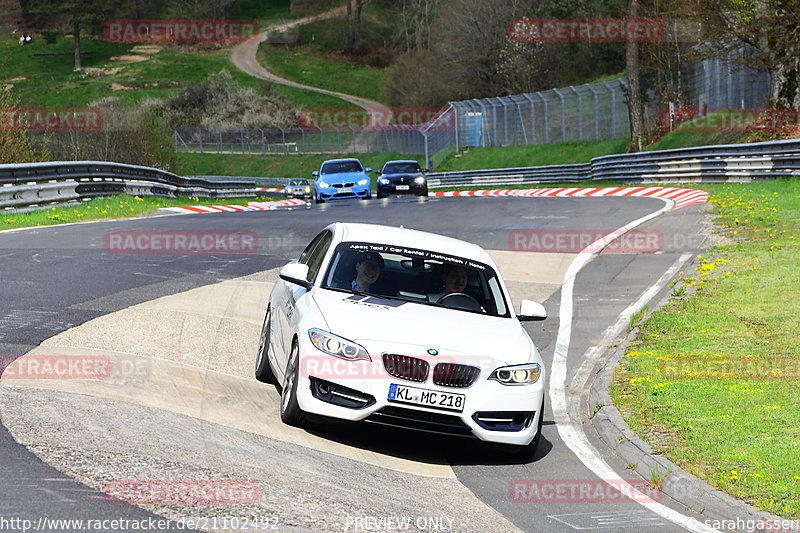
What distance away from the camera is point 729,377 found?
32.2ft

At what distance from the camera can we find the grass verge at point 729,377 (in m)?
7.19

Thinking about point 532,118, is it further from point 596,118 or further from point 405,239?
point 405,239

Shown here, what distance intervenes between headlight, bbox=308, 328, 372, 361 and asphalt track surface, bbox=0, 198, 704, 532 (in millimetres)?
723

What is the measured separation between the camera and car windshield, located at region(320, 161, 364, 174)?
38344mm

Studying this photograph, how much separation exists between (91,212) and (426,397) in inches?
812

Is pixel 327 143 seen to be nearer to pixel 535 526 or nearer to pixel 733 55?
pixel 733 55

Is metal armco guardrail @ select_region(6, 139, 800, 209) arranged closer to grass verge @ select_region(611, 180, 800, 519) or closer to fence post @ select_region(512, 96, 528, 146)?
fence post @ select_region(512, 96, 528, 146)

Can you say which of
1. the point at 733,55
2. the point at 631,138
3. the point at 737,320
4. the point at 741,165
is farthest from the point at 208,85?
the point at 737,320

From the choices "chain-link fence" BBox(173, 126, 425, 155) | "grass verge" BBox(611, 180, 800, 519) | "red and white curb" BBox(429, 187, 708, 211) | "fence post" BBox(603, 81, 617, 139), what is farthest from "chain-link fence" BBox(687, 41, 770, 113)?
"chain-link fence" BBox(173, 126, 425, 155)

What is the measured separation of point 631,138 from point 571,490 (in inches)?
1739

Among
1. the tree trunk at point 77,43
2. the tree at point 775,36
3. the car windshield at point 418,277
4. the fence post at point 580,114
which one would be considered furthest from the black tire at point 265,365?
the tree trunk at point 77,43

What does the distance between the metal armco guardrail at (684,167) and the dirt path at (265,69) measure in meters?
58.0

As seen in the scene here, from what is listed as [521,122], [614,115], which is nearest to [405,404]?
[614,115]

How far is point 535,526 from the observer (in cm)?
622
